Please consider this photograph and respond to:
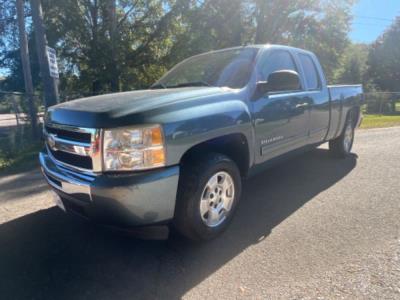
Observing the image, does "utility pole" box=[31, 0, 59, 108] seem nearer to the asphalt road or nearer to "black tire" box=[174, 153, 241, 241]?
the asphalt road

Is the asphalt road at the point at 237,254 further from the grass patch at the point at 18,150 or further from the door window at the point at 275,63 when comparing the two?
the grass patch at the point at 18,150

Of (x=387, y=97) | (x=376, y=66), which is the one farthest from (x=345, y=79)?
(x=387, y=97)

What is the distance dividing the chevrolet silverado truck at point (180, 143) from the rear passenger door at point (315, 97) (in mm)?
407

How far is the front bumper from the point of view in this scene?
2.42m

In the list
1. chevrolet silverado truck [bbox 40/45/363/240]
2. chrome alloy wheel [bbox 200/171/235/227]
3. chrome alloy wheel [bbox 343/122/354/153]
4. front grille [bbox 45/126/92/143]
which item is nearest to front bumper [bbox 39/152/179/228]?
chevrolet silverado truck [bbox 40/45/363/240]

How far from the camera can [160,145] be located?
2506 millimetres

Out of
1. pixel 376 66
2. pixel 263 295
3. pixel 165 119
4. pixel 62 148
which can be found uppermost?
pixel 376 66

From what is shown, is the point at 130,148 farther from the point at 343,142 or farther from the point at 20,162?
the point at 20,162

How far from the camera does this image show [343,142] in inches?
235

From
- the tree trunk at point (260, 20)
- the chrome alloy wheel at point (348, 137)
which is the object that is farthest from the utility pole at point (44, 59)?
the tree trunk at point (260, 20)

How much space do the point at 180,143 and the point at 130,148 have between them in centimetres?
41

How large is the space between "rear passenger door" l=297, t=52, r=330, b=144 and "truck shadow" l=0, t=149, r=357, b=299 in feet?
3.87

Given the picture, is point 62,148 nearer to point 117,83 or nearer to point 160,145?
point 160,145

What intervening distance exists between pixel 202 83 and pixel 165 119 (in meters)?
1.20
